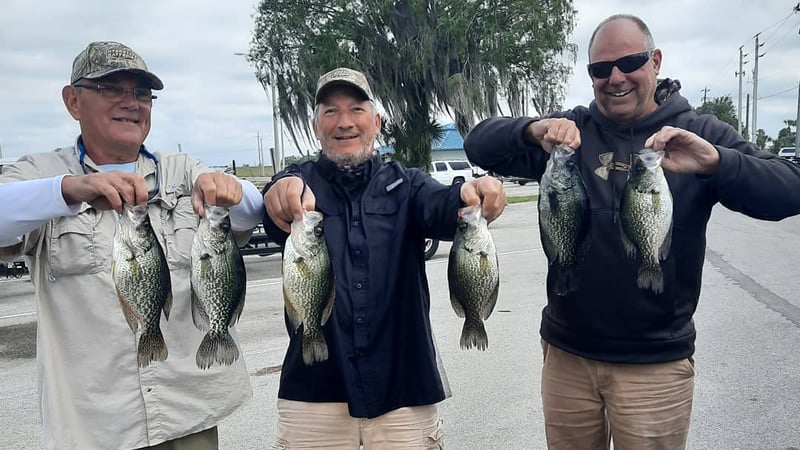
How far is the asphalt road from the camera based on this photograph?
4711mm

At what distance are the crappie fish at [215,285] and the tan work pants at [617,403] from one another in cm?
180

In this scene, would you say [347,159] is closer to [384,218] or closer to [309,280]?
[384,218]

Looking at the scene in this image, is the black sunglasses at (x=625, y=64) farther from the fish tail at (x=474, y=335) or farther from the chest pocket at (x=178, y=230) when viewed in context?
the chest pocket at (x=178, y=230)

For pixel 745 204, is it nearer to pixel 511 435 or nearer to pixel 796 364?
pixel 511 435

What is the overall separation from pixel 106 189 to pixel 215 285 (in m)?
0.56

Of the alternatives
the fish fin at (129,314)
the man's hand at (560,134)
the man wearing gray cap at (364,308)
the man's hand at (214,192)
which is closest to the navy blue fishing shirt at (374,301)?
the man wearing gray cap at (364,308)

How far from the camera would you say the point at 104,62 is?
2.63 meters

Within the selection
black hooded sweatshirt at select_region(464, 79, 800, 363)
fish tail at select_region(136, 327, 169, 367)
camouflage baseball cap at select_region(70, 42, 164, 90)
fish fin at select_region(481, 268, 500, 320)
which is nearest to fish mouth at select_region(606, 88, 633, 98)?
black hooded sweatshirt at select_region(464, 79, 800, 363)

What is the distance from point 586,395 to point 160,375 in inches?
85.0

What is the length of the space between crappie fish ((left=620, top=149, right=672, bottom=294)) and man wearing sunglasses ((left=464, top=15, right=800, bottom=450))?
259 millimetres

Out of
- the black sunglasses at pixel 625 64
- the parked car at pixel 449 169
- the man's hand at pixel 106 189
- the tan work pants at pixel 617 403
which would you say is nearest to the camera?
the man's hand at pixel 106 189

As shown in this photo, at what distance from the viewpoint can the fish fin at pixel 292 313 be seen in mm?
2562

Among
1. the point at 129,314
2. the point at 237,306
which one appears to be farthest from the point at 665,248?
the point at 129,314

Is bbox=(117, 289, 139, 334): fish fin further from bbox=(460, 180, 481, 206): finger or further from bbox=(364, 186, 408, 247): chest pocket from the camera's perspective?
bbox=(460, 180, 481, 206): finger
